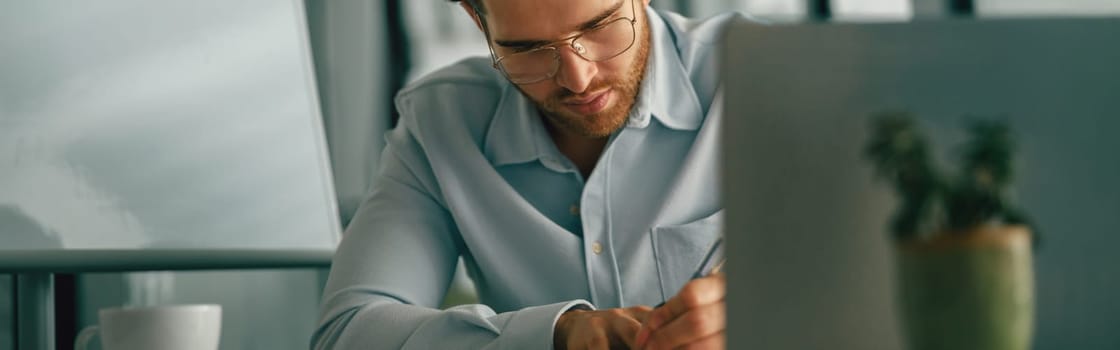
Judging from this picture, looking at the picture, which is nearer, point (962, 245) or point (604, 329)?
point (962, 245)

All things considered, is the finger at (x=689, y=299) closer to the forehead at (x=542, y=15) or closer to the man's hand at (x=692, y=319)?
the man's hand at (x=692, y=319)

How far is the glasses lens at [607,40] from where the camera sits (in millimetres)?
1257

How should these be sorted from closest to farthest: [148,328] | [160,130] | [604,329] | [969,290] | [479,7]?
[969,290] < [604,329] < [148,328] < [479,7] < [160,130]

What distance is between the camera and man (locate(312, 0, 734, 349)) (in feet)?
4.11

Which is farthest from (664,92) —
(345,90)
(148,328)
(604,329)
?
(345,90)

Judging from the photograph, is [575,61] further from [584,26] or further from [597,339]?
[597,339]

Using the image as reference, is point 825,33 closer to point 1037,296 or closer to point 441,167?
point 1037,296

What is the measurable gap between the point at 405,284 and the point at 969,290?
826 millimetres

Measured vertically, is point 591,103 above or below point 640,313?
above

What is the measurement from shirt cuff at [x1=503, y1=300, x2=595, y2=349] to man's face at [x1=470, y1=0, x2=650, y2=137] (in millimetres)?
362

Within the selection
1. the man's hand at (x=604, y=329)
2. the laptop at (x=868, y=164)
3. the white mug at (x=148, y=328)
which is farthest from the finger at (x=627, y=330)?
the white mug at (x=148, y=328)

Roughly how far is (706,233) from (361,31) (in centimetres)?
264

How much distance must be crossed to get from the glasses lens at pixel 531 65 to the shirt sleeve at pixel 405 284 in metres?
0.18

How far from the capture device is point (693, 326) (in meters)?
0.80
